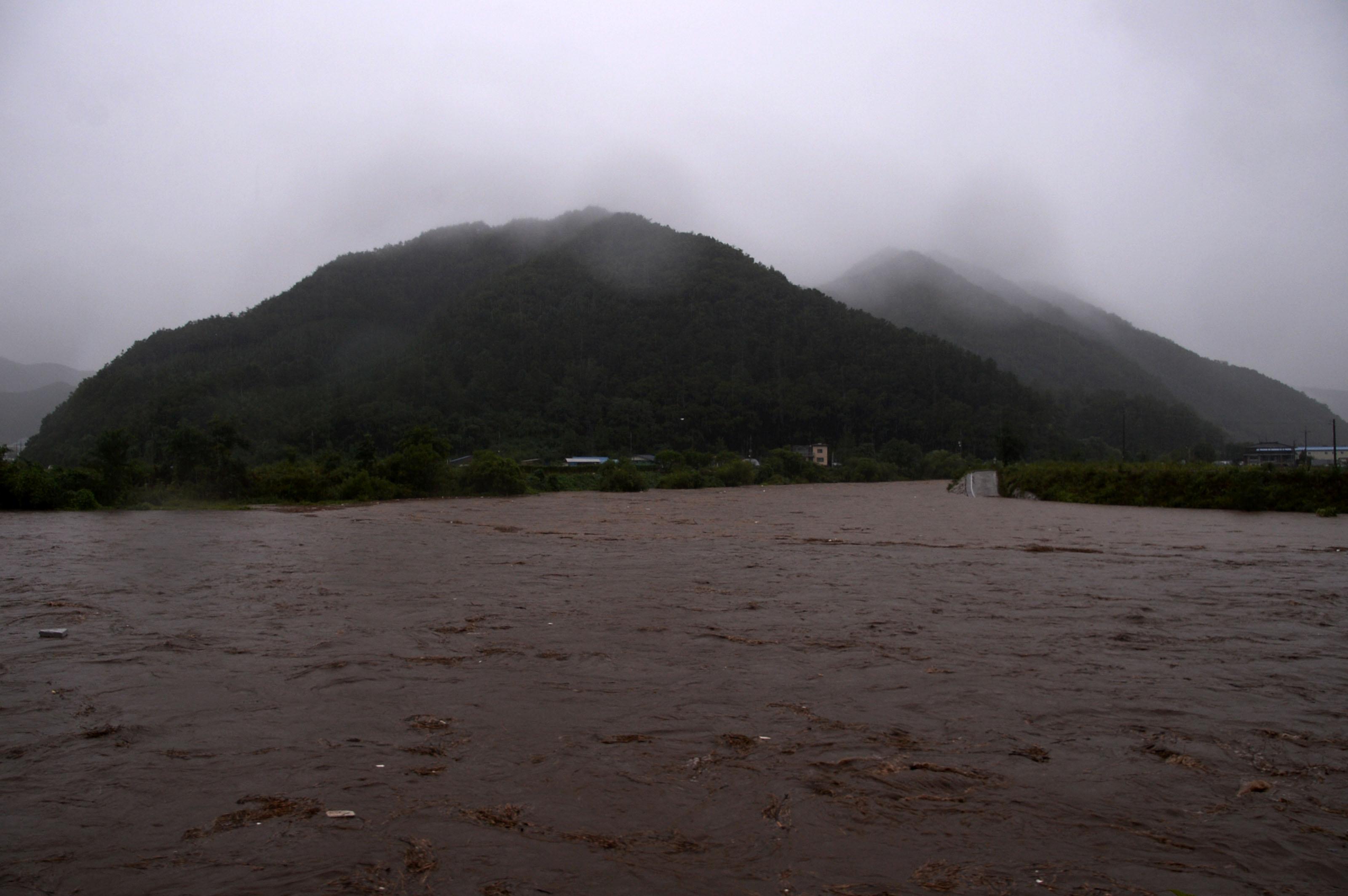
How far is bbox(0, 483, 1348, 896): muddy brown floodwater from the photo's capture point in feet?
11.2

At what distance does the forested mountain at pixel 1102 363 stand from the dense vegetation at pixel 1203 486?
68.5 meters

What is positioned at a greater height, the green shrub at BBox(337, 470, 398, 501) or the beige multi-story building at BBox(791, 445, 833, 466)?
the beige multi-story building at BBox(791, 445, 833, 466)

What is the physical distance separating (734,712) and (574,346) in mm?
93415

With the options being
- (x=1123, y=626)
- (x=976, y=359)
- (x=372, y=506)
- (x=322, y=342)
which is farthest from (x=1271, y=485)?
(x=322, y=342)

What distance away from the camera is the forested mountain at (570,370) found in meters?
78.2

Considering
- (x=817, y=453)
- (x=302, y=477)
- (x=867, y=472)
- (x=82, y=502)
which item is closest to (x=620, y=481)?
(x=302, y=477)

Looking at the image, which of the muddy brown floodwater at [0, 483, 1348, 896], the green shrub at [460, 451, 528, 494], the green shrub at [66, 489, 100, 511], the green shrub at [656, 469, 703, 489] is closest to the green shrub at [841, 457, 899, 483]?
the green shrub at [656, 469, 703, 489]

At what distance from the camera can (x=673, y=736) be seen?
4.91 metres

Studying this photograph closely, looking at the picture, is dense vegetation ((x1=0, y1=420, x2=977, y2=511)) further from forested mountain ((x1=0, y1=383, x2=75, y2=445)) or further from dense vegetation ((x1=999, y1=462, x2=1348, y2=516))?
forested mountain ((x1=0, y1=383, x2=75, y2=445))

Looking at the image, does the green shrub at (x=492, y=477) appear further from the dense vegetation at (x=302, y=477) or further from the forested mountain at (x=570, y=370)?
the forested mountain at (x=570, y=370)

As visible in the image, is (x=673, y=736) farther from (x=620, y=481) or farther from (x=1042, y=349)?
(x=1042, y=349)

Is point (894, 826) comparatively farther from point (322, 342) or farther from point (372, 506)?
point (322, 342)

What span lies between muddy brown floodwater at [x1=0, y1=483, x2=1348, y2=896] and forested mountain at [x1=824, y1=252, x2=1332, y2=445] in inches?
3908

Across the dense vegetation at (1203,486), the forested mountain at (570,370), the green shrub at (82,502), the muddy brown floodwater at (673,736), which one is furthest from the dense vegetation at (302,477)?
the dense vegetation at (1203,486)
